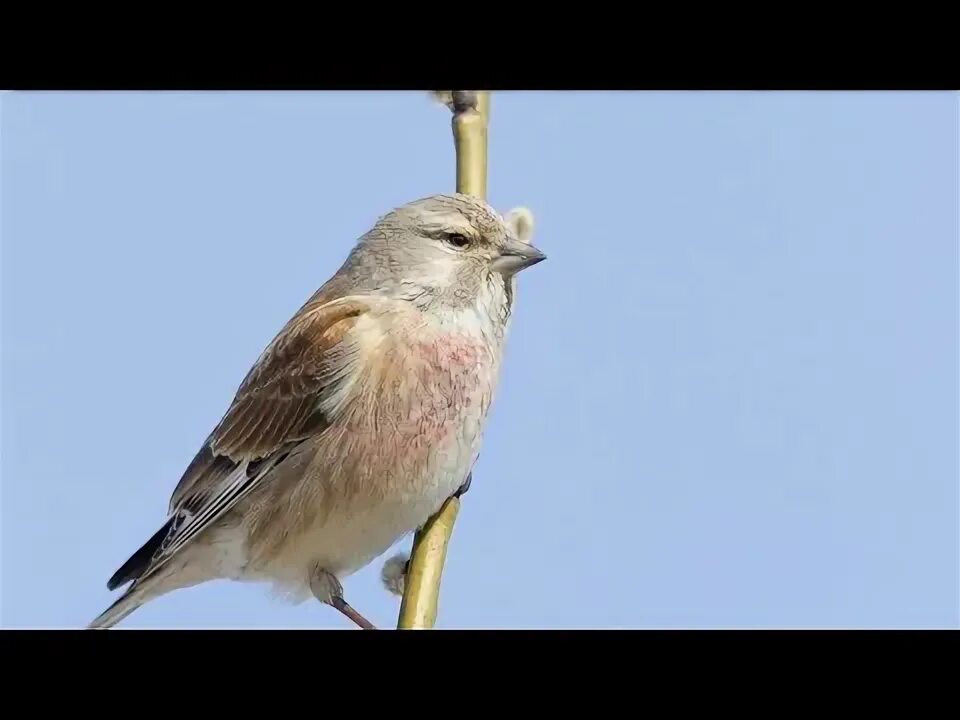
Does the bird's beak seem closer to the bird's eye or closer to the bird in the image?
the bird

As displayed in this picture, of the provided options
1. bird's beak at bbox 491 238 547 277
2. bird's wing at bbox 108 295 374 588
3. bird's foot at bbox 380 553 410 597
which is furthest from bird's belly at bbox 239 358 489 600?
bird's beak at bbox 491 238 547 277

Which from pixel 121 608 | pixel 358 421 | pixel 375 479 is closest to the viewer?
pixel 375 479

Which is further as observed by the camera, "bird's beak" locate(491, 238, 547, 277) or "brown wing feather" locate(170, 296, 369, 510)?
"brown wing feather" locate(170, 296, 369, 510)

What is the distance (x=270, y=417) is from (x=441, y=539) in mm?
1053

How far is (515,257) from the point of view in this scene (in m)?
4.43

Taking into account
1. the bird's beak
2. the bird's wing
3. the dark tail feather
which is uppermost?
the bird's beak

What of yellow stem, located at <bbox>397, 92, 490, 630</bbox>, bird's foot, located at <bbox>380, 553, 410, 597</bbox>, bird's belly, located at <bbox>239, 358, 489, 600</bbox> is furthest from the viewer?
→ bird's belly, located at <bbox>239, 358, 489, 600</bbox>

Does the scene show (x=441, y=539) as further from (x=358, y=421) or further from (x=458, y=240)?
(x=458, y=240)

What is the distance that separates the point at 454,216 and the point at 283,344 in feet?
3.11

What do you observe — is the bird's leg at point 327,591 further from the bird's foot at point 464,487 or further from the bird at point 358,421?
the bird's foot at point 464,487

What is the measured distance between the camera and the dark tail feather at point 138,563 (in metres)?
4.77

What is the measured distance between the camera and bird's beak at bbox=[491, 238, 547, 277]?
14.4ft

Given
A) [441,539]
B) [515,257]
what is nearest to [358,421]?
[441,539]
